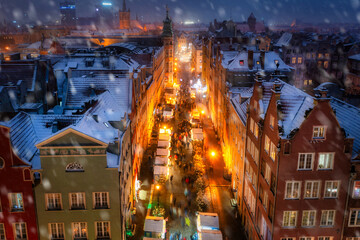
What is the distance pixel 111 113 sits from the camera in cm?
4178

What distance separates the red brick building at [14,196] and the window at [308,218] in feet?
87.2

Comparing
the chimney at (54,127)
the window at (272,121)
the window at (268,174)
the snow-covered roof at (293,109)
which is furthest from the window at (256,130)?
the chimney at (54,127)

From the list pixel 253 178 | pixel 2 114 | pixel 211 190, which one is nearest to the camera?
pixel 2 114

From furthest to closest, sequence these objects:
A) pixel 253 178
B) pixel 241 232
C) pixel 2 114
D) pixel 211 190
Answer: pixel 211 190, pixel 241 232, pixel 253 178, pixel 2 114

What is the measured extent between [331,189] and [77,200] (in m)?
24.8

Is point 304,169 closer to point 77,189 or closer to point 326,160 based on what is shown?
point 326,160

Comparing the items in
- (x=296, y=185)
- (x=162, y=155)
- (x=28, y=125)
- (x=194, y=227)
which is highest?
(x=28, y=125)

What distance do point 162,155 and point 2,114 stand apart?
28679 millimetres

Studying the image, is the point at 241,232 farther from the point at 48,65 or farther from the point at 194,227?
the point at 48,65

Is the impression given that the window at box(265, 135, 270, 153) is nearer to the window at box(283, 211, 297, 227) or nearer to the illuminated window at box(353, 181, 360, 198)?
the window at box(283, 211, 297, 227)

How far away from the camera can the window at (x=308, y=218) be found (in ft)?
105

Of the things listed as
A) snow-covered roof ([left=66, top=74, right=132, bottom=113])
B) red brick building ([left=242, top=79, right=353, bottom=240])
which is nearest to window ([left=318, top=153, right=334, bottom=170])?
red brick building ([left=242, top=79, right=353, bottom=240])

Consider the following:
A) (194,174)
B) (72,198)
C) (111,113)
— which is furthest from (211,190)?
(72,198)

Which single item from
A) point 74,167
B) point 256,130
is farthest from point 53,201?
point 256,130
